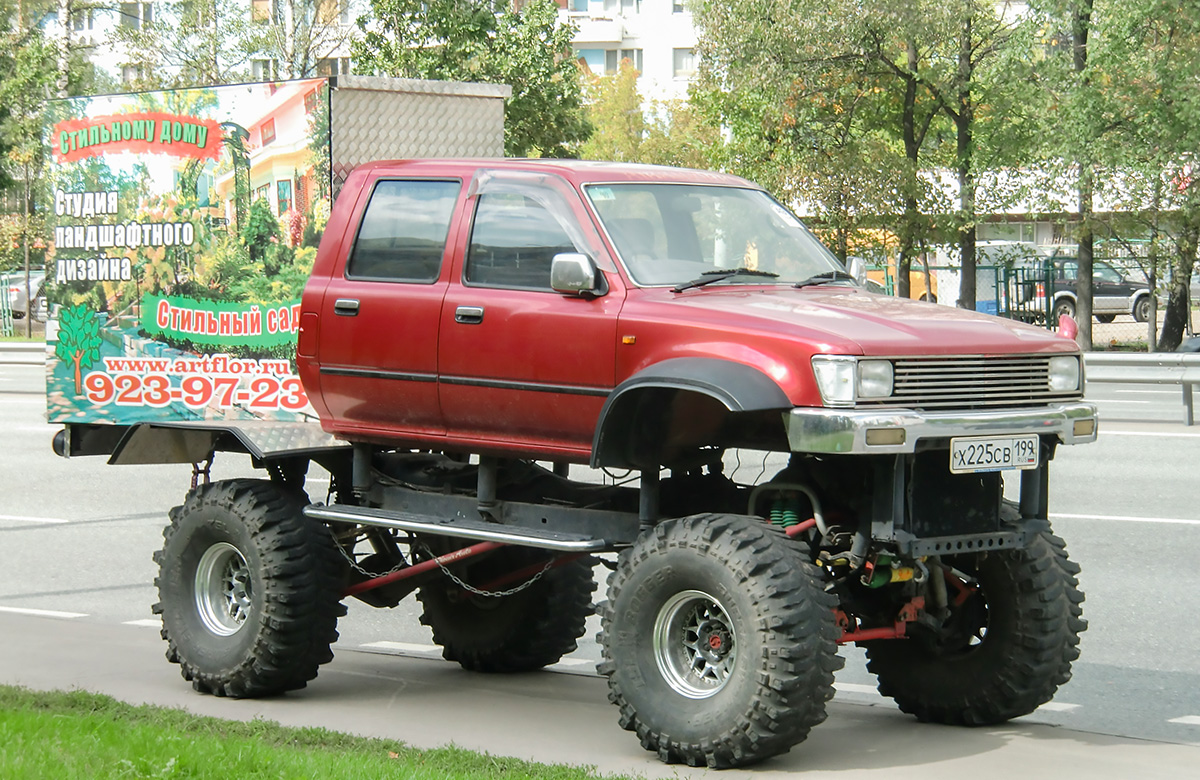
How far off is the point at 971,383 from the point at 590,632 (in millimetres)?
3655

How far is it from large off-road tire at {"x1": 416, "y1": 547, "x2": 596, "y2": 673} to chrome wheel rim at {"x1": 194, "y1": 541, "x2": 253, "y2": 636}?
100 centimetres

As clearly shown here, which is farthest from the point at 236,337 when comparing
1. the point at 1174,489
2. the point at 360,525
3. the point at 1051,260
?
the point at 1051,260

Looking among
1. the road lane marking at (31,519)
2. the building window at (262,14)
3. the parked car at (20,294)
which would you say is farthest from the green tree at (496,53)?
the road lane marking at (31,519)

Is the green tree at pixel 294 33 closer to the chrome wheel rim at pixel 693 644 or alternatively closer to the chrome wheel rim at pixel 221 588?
the chrome wheel rim at pixel 221 588

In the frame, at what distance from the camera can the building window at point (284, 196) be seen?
844 centimetres

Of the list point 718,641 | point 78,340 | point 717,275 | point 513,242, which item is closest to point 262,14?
point 78,340

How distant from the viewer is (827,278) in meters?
7.05

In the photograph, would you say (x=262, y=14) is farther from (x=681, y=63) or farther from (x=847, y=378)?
(x=847, y=378)

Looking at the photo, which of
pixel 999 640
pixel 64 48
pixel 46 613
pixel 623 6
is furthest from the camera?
pixel 623 6

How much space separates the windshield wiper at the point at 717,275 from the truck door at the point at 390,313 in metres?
1.09

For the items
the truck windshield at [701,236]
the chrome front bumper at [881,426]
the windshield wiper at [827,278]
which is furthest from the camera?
the windshield wiper at [827,278]

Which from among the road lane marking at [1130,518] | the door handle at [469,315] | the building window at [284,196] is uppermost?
the building window at [284,196]

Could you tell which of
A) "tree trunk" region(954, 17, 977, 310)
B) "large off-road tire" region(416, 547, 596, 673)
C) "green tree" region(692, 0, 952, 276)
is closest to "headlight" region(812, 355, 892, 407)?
"large off-road tire" region(416, 547, 596, 673)

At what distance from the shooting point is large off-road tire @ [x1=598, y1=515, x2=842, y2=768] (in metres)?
5.71
